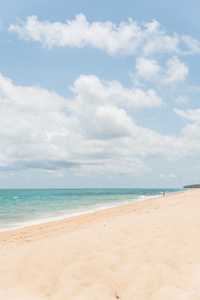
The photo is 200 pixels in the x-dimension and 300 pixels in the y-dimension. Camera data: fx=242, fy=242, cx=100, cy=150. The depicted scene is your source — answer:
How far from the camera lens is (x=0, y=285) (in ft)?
13.2

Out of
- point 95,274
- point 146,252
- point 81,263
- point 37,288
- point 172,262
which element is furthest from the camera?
point 146,252

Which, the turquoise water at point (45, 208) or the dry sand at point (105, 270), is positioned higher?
the dry sand at point (105, 270)

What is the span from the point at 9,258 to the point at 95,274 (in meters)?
1.88

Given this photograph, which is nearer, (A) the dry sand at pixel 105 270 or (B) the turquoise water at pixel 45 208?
(A) the dry sand at pixel 105 270

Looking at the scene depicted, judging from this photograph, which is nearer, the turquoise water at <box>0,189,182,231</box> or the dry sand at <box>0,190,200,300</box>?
the dry sand at <box>0,190,200,300</box>

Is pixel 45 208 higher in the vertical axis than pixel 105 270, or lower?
lower

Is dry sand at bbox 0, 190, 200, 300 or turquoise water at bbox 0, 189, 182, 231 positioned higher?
dry sand at bbox 0, 190, 200, 300

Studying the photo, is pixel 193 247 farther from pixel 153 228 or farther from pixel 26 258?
pixel 26 258

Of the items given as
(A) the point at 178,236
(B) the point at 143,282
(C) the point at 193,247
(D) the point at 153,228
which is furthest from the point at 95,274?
(D) the point at 153,228

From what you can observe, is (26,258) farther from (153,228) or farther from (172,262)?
(153,228)

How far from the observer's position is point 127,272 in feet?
14.9

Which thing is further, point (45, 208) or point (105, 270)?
point (45, 208)

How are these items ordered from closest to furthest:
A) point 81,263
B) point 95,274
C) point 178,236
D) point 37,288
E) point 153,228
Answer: point 37,288 < point 95,274 < point 81,263 < point 178,236 < point 153,228

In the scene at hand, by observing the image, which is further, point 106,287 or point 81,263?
point 81,263
